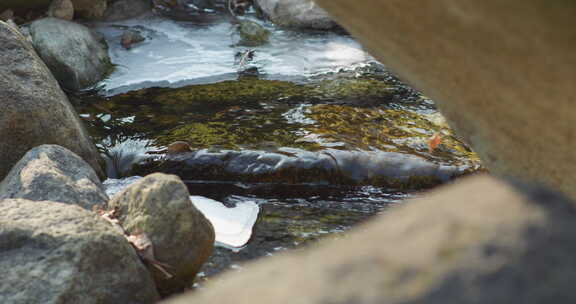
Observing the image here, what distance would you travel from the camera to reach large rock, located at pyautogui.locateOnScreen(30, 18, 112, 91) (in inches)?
304

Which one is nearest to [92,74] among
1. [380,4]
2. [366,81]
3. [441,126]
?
[366,81]

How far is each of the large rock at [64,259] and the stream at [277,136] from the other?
73 cm

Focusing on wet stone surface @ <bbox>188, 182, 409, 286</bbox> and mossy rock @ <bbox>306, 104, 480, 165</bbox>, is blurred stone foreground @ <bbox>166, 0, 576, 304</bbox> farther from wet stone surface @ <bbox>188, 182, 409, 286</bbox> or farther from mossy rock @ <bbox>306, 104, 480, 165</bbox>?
mossy rock @ <bbox>306, 104, 480, 165</bbox>

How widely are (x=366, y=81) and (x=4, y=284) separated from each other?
5.82 meters

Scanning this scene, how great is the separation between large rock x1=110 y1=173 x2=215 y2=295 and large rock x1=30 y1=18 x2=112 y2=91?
4.88 m

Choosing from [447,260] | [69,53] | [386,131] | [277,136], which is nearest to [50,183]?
[277,136]

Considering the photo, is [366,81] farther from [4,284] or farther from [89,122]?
[4,284]

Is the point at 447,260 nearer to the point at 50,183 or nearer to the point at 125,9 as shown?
the point at 50,183

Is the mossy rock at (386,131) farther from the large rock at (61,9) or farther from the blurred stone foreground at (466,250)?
the large rock at (61,9)

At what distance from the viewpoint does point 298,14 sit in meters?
10.3

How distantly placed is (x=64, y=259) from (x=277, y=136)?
3280 millimetres

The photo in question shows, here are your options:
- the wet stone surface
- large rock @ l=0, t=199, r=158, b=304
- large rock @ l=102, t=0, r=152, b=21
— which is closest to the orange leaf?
the wet stone surface

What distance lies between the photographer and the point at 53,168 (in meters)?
3.86

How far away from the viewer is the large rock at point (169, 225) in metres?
3.26
